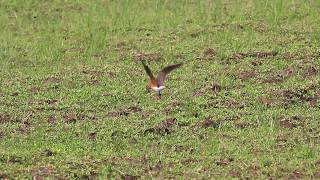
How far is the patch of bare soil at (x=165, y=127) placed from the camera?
8.52 meters

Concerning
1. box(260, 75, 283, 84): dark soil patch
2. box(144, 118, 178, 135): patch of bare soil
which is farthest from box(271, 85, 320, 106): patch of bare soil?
box(144, 118, 178, 135): patch of bare soil

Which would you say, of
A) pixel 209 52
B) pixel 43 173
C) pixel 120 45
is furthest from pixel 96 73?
pixel 43 173

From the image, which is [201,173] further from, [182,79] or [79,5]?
[79,5]

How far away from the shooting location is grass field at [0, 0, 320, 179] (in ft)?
24.7

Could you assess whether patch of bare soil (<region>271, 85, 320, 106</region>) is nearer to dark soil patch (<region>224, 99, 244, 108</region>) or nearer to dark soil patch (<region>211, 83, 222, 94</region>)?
dark soil patch (<region>224, 99, 244, 108</region>)

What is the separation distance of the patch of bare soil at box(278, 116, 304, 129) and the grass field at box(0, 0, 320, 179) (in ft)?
0.04

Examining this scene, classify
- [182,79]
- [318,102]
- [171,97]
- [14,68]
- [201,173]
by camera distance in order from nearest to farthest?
[201,173]
[318,102]
[171,97]
[182,79]
[14,68]

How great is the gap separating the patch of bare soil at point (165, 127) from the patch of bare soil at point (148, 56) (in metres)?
3.40

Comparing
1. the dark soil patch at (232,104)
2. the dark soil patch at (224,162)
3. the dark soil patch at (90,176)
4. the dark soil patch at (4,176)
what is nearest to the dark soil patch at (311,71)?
the dark soil patch at (232,104)

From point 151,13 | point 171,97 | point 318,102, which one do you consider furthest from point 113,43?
point 318,102

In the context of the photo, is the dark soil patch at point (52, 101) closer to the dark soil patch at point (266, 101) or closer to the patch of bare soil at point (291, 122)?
the dark soil patch at point (266, 101)

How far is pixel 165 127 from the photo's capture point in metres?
8.63

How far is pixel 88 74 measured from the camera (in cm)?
1142

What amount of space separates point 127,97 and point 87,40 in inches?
132
